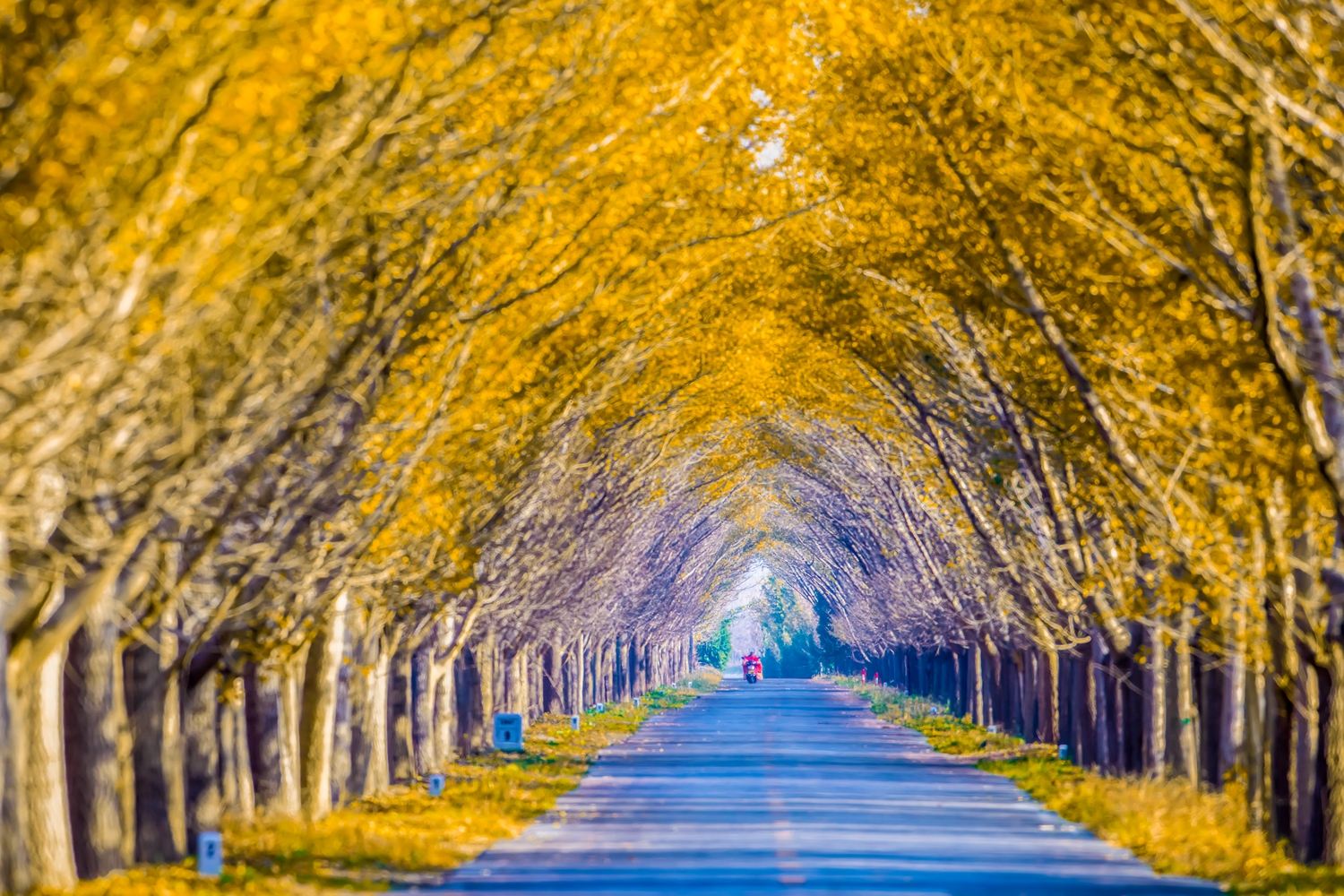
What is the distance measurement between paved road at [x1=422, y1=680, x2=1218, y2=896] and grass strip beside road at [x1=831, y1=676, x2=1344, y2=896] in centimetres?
41

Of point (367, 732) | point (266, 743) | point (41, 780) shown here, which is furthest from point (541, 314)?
point (41, 780)

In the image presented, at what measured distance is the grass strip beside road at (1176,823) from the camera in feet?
67.5

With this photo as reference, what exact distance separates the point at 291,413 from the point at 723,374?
2705 centimetres

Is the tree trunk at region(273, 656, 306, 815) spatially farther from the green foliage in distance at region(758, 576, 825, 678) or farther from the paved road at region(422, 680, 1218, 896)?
the green foliage in distance at region(758, 576, 825, 678)

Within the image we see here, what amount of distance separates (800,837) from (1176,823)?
4.15m

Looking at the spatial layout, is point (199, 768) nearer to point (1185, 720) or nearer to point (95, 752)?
point (95, 752)

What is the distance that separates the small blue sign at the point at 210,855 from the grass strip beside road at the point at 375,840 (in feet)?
0.28

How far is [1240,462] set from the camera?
67.8 feet

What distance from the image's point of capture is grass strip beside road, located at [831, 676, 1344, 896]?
67.5 ft

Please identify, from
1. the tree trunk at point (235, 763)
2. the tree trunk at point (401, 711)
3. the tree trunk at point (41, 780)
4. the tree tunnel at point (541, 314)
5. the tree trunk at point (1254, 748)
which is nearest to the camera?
the tree tunnel at point (541, 314)

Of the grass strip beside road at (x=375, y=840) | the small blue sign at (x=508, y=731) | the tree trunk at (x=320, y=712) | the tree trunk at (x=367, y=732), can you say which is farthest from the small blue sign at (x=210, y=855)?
the small blue sign at (x=508, y=731)

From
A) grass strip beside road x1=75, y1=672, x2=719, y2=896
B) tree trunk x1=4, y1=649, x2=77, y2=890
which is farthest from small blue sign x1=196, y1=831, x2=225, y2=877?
tree trunk x1=4, y1=649, x2=77, y2=890

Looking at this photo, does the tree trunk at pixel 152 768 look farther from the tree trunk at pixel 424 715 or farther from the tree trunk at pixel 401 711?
the tree trunk at pixel 424 715

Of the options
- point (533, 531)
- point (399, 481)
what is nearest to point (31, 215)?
point (399, 481)
